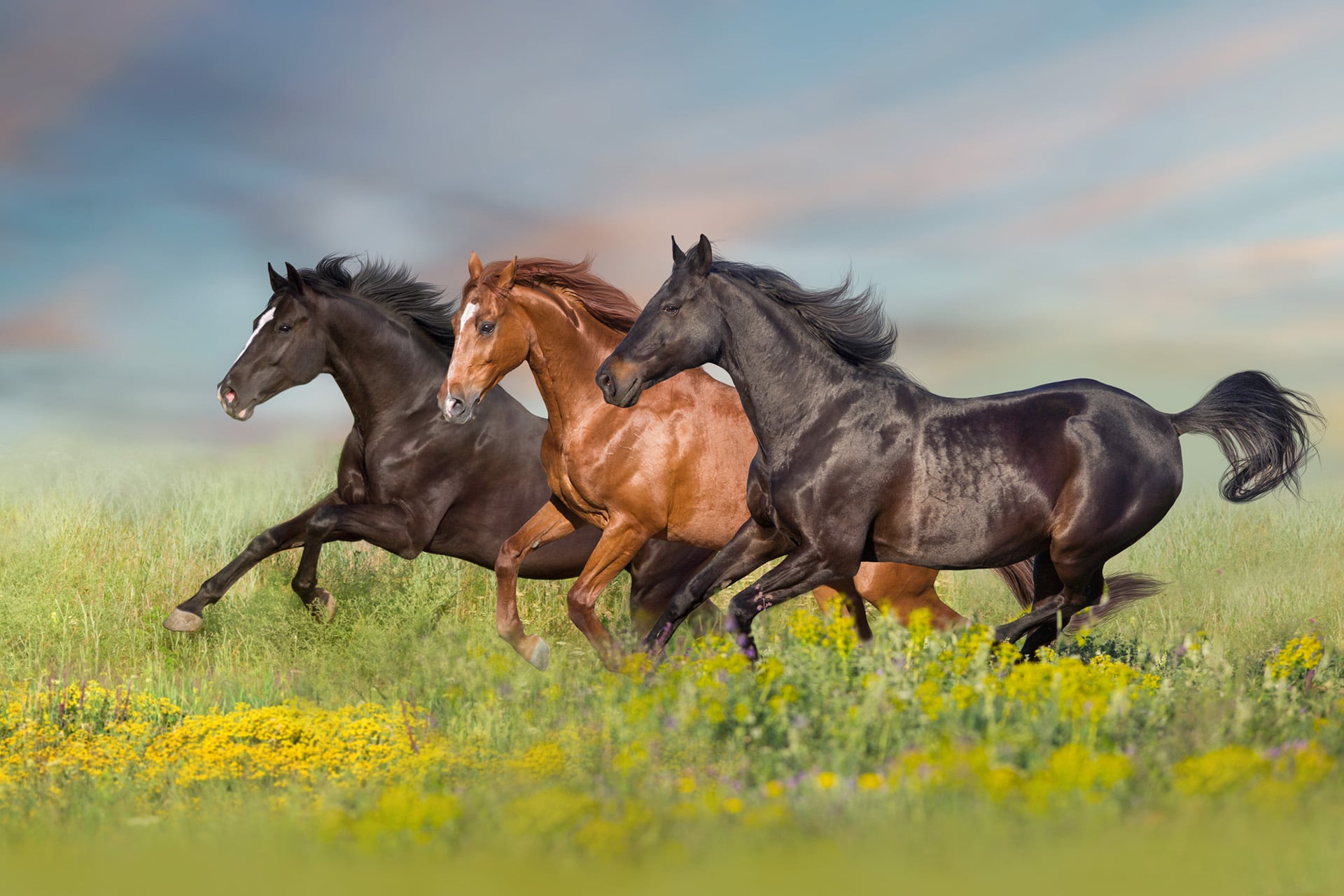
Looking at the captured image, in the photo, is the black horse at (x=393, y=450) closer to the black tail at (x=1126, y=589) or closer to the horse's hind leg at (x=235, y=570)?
the horse's hind leg at (x=235, y=570)

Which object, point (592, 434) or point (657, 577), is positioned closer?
point (592, 434)

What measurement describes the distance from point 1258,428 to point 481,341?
14.8 ft

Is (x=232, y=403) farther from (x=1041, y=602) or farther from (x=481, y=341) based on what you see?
(x=1041, y=602)

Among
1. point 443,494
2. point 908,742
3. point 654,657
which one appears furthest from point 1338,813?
point 443,494

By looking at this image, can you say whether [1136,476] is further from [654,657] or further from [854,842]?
[854,842]

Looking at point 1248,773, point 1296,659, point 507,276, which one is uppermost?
point 507,276

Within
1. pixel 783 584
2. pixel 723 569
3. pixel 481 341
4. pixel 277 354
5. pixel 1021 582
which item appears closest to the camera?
pixel 783 584

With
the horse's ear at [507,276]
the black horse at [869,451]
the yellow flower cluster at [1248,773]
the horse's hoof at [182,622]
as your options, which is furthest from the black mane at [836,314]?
the horse's hoof at [182,622]

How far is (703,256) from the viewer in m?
5.75

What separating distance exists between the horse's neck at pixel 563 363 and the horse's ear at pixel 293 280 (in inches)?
75.8

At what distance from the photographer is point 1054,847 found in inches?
126

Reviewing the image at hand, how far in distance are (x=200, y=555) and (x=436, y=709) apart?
21.0 ft

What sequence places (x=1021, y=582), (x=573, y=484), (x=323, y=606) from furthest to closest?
Result: (x=323, y=606) → (x=1021, y=582) → (x=573, y=484)

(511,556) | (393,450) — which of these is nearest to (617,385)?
(511,556)
